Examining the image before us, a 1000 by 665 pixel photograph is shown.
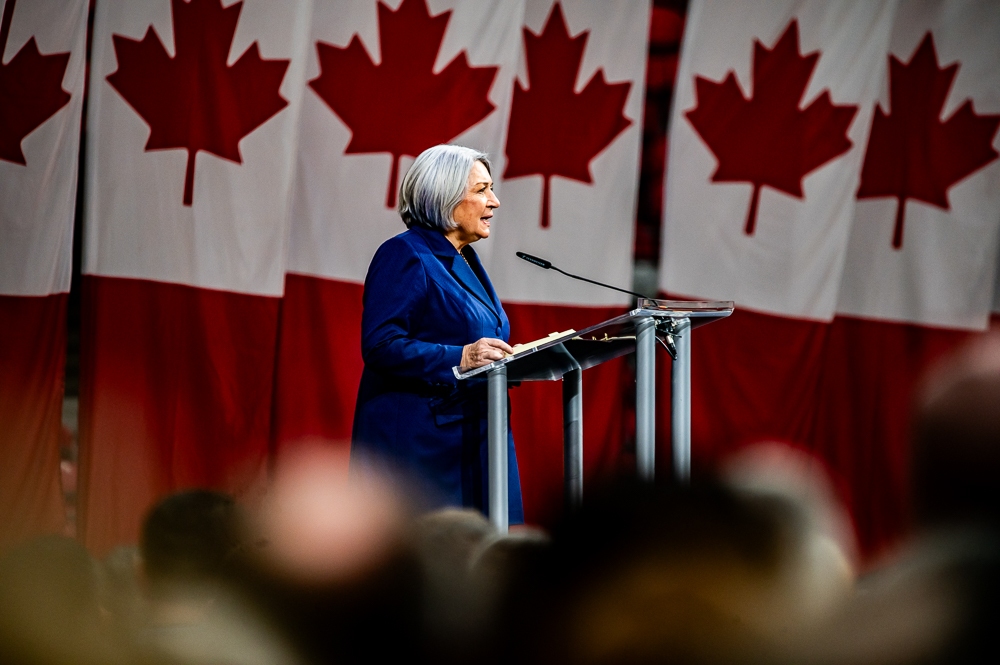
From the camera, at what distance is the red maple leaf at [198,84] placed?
11.4 feet

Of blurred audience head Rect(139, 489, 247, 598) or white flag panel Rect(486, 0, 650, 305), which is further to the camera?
white flag panel Rect(486, 0, 650, 305)

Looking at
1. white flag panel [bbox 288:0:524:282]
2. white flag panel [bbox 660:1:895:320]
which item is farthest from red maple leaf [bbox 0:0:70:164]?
white flag panel [bbox 660:1:895:320]

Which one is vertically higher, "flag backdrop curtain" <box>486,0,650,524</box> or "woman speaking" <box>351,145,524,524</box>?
"flag backdrop curtain" <box>486,0,650,524</box>

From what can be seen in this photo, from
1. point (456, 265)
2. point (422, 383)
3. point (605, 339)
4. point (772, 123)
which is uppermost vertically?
point (772, 123)

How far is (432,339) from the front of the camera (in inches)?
80.7

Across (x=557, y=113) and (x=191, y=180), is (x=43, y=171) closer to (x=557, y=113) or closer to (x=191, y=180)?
(x=191, y=180)

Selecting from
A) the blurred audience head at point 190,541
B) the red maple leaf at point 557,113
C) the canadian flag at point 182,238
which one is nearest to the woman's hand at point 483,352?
the blurred audience head at point 190,541

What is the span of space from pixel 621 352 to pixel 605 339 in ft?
0.36

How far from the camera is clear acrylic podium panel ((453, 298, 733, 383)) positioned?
1764 mm

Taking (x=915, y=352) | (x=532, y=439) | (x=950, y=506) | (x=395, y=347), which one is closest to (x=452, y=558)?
(x=950, y=506)

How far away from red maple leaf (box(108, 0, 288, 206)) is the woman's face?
1695 mm

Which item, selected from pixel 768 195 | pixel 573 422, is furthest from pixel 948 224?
pixel 573 422

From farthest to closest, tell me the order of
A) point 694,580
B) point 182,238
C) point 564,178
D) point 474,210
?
point 564,178 → point 182,238 → point 474,210 → point 694,580

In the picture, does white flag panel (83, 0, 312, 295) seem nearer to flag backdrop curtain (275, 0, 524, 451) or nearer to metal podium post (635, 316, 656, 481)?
flag backdrop curtain (275, 0, 524, 451)
